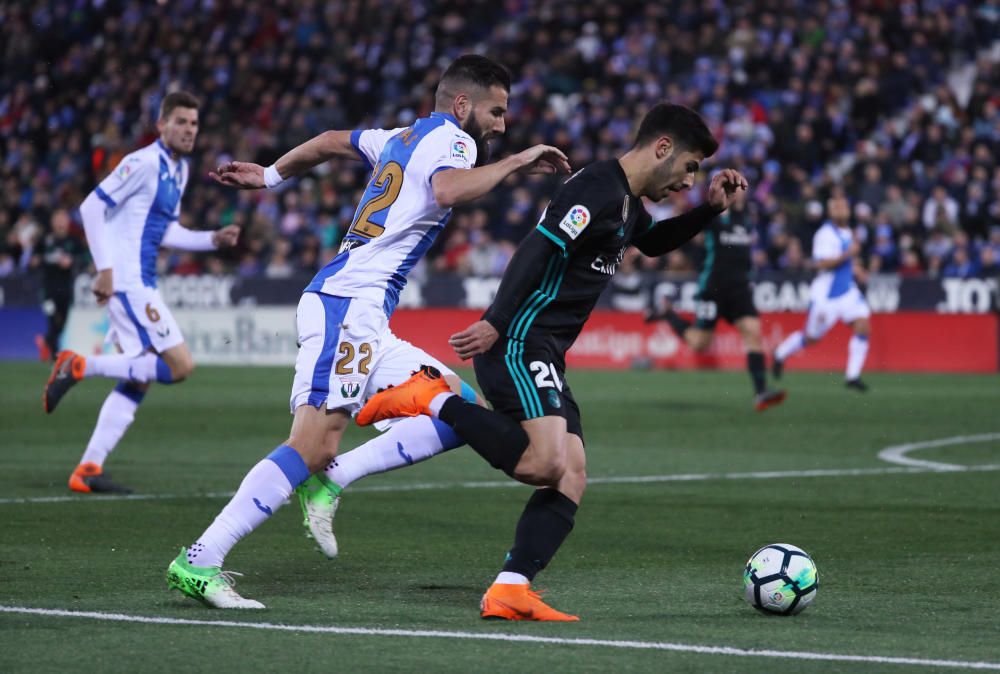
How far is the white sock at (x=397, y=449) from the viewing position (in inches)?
289

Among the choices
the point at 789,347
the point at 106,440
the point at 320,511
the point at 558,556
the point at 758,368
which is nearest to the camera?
the point at 320,511

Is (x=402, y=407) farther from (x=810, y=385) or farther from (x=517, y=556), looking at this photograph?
(x=810, y=385)

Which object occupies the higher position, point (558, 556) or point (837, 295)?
point (837, 295)

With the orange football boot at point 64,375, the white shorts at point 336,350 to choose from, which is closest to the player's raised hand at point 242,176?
the white shorts at point 336,350

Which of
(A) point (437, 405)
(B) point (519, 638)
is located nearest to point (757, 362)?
(A) point (437, 405)

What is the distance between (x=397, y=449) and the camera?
24.5ft

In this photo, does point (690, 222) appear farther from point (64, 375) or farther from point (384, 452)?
point (64, 375)

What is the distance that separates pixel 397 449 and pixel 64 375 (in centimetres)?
435

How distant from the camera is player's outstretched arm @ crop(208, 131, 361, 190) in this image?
7.36 metres

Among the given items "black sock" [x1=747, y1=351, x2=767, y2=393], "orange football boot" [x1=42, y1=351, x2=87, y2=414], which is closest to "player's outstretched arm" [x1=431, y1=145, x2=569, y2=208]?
"orange football boot" [x1=42, y1=351, x2=87, y2=414]

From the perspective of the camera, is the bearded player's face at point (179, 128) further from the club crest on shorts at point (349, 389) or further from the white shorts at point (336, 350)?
the club crest on shorts at point (349, 389)

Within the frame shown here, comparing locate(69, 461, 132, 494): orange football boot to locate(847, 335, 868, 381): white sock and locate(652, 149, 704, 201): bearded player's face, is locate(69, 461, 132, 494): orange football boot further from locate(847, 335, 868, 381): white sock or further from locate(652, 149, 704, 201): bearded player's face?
locate(847, 335, 868, 381): white sock

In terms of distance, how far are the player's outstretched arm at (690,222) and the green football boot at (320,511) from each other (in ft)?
5.51

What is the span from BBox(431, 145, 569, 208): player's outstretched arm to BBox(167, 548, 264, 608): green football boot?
1.63 meters
